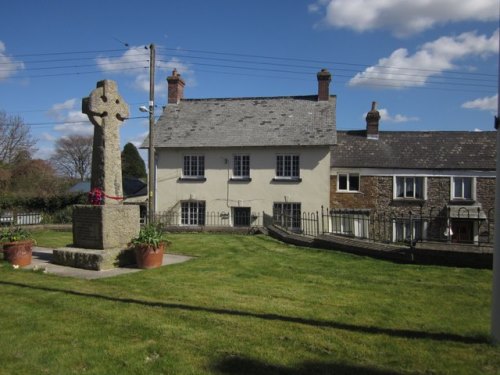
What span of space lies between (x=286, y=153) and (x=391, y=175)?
7.14 meters

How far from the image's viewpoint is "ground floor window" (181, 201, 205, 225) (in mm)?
28828

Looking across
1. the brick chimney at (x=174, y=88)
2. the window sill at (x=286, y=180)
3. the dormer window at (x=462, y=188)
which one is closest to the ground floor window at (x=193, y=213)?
the window sill at (x=286, y=180)

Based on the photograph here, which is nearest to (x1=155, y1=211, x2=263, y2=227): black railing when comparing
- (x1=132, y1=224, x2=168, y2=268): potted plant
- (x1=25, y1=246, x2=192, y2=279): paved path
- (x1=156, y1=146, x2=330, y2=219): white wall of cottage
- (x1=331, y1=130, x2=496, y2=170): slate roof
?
(x1=156, y1=146, x2=330, y2=219): white wall of cottage

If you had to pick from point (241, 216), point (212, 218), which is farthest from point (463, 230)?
point (212, 218)

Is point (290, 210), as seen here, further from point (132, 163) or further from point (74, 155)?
point (74, 155)

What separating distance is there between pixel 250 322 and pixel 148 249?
500 centimetres

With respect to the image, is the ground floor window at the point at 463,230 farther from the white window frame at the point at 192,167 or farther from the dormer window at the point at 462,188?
the white window frame at the point at 192,167

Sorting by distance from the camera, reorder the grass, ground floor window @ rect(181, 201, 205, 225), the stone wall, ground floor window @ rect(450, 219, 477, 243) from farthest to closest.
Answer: ground floor window @ rect(450, 219, 477, 243)
ground floor window @ rect(181, 201, 205, 225)
the stone wall
the grass

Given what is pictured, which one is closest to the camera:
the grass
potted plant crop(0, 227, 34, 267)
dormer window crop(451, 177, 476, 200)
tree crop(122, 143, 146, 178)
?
the grass

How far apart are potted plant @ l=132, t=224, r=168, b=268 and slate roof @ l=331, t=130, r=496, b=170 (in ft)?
64.8

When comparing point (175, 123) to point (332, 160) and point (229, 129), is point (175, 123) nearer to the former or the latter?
point (229, 129)

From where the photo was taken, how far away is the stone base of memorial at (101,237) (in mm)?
10172

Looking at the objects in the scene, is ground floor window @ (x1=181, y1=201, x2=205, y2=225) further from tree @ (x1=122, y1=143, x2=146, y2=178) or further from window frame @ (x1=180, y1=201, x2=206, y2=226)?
tree @ (x1=122, y1=143, x2=146, y2=178)

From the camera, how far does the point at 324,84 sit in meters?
29.8
